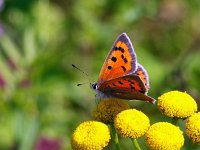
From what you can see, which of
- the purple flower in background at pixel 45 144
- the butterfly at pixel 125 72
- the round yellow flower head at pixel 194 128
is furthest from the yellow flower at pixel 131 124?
the purple flower in background at pixel 45 144

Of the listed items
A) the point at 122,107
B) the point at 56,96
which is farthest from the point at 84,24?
the point at 122,107

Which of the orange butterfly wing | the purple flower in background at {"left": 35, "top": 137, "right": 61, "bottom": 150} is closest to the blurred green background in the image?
the purple flower in background at {"left": 35, "top": 137, "right": 61, "bottom": 150}

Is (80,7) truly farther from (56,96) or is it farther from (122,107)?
(122,107)

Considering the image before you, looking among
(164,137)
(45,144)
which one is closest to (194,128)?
(164,137)

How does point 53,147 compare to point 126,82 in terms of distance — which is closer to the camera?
point 126,82

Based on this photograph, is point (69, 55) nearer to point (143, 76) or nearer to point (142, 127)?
point (143, 76)

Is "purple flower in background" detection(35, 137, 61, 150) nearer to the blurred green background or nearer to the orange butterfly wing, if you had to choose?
the blurred green background
